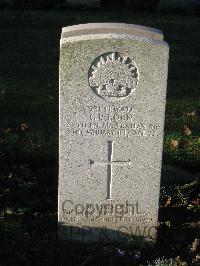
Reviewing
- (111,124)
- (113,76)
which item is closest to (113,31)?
(113,76)

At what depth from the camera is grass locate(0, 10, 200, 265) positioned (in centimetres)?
500

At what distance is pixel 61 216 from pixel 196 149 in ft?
8.41

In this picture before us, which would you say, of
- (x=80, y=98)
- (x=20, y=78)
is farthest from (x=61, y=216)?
(x=20, y=78)

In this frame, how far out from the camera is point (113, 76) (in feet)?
15.4

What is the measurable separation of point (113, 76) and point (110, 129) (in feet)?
1.49

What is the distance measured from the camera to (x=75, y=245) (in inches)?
204

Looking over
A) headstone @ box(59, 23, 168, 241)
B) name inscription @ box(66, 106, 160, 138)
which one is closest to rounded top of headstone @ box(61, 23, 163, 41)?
headstone @ box(59, 23, 168, 241)

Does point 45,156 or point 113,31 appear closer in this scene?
point 113,31

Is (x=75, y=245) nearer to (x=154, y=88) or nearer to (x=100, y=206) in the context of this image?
(x=100, y=206)

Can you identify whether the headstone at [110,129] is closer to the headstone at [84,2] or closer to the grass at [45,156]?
the grass at [45,156]

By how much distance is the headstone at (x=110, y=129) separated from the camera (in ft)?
15.1

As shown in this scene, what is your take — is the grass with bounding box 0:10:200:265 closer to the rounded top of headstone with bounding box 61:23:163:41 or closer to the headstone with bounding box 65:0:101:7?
the rounded top of headstone with bounding box 61:23:163:41

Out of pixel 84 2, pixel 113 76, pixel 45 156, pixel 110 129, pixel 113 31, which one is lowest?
pixel 45 156

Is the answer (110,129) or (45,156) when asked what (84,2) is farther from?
(110,129)
